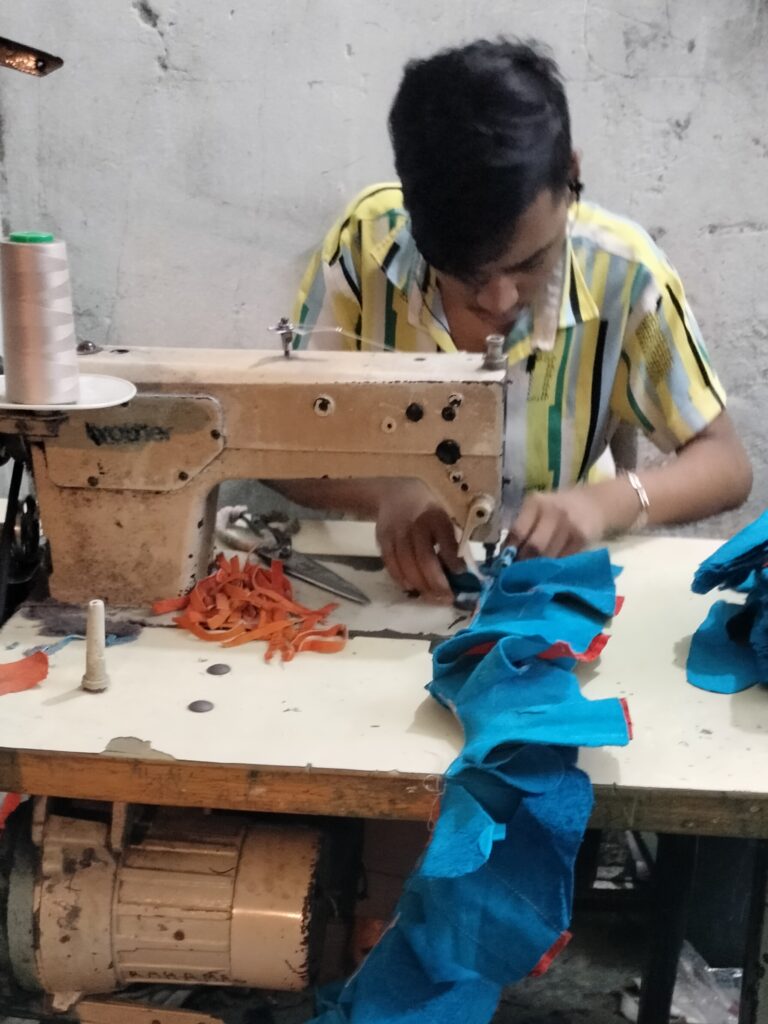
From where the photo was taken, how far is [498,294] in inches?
46.7

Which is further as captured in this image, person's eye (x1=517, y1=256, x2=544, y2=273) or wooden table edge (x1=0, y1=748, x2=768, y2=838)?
person's eye (x1=517, y1=256, x2=544, y2=273)

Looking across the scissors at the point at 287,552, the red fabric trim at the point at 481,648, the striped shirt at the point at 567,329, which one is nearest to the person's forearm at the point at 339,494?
the scissors at the point at 287,552

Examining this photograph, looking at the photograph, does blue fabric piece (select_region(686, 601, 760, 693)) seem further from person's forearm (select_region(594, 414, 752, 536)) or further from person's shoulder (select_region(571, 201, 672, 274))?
person's shoulder (select_region(571, 201, 672, 274))

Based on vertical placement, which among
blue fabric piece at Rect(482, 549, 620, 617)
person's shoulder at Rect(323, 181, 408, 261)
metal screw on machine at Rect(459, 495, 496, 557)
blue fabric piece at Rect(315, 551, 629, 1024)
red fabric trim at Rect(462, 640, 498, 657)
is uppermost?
person's shoulder at Rect(323, 181, 408, 261)

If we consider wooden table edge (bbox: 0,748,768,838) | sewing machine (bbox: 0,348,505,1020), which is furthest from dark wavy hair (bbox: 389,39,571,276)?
wooden table edge (bbox: 0,748,768,838)

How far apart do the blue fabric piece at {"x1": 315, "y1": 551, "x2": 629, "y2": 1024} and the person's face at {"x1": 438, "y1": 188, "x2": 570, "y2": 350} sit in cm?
50

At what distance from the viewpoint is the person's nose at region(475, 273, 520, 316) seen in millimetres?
1175

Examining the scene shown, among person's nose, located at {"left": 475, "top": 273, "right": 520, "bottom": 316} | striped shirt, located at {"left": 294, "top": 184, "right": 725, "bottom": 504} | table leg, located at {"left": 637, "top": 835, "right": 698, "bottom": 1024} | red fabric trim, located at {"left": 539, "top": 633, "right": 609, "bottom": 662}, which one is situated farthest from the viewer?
striped shirt, located at {"left": 294, "top": 184, "right": 725, "bottom": 504}

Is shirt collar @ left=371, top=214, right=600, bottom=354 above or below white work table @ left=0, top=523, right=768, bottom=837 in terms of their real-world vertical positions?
above

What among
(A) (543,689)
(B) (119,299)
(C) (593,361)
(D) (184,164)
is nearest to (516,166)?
(C) (593,361)

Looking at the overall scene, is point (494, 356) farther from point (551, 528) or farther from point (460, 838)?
point (460, 838)

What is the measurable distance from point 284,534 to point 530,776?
0.62 meters

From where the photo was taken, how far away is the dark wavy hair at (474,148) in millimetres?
1073

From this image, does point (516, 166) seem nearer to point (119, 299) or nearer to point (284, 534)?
point (284, 534)
